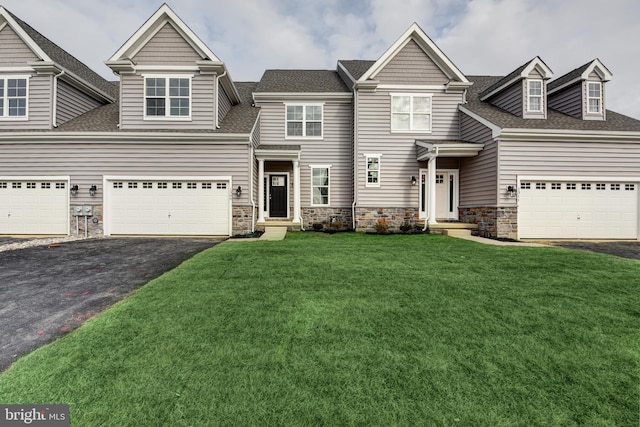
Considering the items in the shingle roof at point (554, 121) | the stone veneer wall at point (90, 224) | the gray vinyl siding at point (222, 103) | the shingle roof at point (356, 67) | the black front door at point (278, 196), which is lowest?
the stone veneer wall at point (90, 224)

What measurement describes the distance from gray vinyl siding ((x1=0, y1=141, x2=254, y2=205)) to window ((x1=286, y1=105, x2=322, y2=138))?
362cm

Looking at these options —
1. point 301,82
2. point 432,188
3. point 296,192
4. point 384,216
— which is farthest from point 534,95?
point 296,192

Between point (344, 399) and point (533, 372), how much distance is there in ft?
5.95

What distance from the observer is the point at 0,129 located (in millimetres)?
11680

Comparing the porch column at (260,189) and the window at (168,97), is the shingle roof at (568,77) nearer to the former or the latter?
the porch column at (260,189)

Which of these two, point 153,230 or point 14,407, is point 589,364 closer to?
point 14,407

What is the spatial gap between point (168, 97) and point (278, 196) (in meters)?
6.25

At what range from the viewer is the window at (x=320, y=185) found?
1421 centimetres

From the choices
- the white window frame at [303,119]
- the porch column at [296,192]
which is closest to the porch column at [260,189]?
the porch column at [296,192]

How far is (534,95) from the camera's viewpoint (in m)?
12.5

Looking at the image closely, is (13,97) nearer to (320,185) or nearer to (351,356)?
(320,185)

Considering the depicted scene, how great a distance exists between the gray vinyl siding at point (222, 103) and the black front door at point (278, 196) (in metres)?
3.54

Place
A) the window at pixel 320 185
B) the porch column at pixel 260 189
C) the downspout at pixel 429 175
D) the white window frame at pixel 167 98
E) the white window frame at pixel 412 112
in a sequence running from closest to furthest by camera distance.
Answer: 1. the white window frame at pixel 167 98
2. the downspout at pixel 429 175
3. the porch column at pixel 260 189
4. the white window frame at pixel 412 112
5. the window at pixel 320 185

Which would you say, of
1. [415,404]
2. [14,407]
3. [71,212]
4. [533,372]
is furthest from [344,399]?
[71,212]
